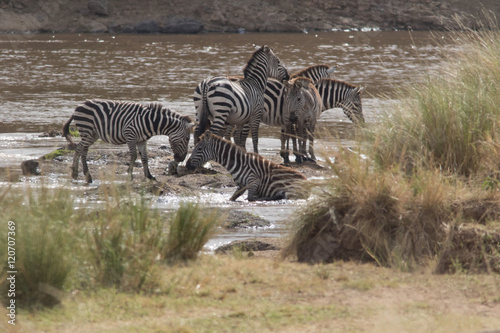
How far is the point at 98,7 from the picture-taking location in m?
42.3

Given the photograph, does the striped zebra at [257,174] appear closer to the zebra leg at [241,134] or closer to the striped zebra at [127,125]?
the striped zebra at [127,125]

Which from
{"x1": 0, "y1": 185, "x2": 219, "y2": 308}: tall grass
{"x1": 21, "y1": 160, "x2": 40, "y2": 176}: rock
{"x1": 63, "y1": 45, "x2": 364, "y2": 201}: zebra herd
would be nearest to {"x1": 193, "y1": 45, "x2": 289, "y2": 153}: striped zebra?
{"x1": 63, "y1": 45, "x2": 364, "y2": 201}: zebra herd

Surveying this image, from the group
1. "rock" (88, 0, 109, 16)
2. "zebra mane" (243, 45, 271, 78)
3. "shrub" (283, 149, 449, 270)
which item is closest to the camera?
"shrub" (283, 149, 449, 270)

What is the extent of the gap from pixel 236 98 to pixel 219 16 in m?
30.9

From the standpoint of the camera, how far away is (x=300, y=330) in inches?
171

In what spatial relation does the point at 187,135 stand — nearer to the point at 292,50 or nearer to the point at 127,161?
the point at 127,161

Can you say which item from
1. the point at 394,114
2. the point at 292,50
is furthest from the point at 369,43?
the point at 394,114

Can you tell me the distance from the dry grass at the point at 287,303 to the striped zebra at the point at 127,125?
6.09m

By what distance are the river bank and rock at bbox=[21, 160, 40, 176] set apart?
31026 millimetres

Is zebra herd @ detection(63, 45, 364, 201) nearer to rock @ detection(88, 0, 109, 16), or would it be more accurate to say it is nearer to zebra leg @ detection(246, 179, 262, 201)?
zebra leg @ detection(246, 179, 262, 201)

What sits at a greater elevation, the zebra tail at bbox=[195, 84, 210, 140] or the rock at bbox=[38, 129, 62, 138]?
the zebra tail at bbox=[195, 84, 210, 140]

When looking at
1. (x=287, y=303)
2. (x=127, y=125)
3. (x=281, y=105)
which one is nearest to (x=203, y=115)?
(x=127, y=125)

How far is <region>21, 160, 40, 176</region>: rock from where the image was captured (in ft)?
35.7

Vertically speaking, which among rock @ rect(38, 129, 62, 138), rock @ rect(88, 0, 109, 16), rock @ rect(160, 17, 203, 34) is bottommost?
rock @ rect(38, 129, 62, 138)
